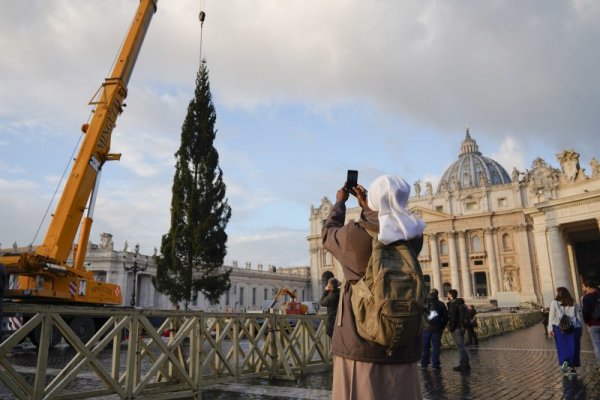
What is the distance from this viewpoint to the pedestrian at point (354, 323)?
290 cm

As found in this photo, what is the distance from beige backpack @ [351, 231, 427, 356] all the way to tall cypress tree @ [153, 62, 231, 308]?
20.7m

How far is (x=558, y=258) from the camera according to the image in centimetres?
2523

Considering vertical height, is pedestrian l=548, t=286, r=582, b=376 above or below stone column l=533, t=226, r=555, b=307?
below

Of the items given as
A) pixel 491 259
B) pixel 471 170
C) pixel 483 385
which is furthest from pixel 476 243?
pixel 483 385

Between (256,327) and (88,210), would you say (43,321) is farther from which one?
(88,210)

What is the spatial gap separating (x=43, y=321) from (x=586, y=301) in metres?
9.47

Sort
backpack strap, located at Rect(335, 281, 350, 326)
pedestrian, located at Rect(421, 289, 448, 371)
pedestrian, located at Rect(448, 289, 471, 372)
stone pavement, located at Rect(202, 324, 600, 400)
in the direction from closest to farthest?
backpack strap, located at Rect(335, 281, 350, 326) → stone pavement, located at Rect(202, 324, 600, 400) → pedestrian, located at Rect(421, 289, 448, 371) → pedestrian, located at Rect(448, 289, 471, 372)

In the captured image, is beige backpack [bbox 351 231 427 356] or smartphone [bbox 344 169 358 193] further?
smartphone [bbox 344 169 358 193]

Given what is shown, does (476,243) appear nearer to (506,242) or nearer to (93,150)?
(506,242)

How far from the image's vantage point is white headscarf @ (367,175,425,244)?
293cm

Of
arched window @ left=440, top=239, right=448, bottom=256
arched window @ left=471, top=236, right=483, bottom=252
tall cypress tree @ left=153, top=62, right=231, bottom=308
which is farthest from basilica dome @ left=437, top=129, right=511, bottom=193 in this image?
tall cypress tree @ left=153, top=62, right=231, bottom=308

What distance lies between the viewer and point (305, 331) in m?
9.75

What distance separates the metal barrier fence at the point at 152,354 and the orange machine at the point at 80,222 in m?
2.99

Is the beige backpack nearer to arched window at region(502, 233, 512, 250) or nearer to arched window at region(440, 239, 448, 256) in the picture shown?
arched window at region(502, 233, 512, 250)
